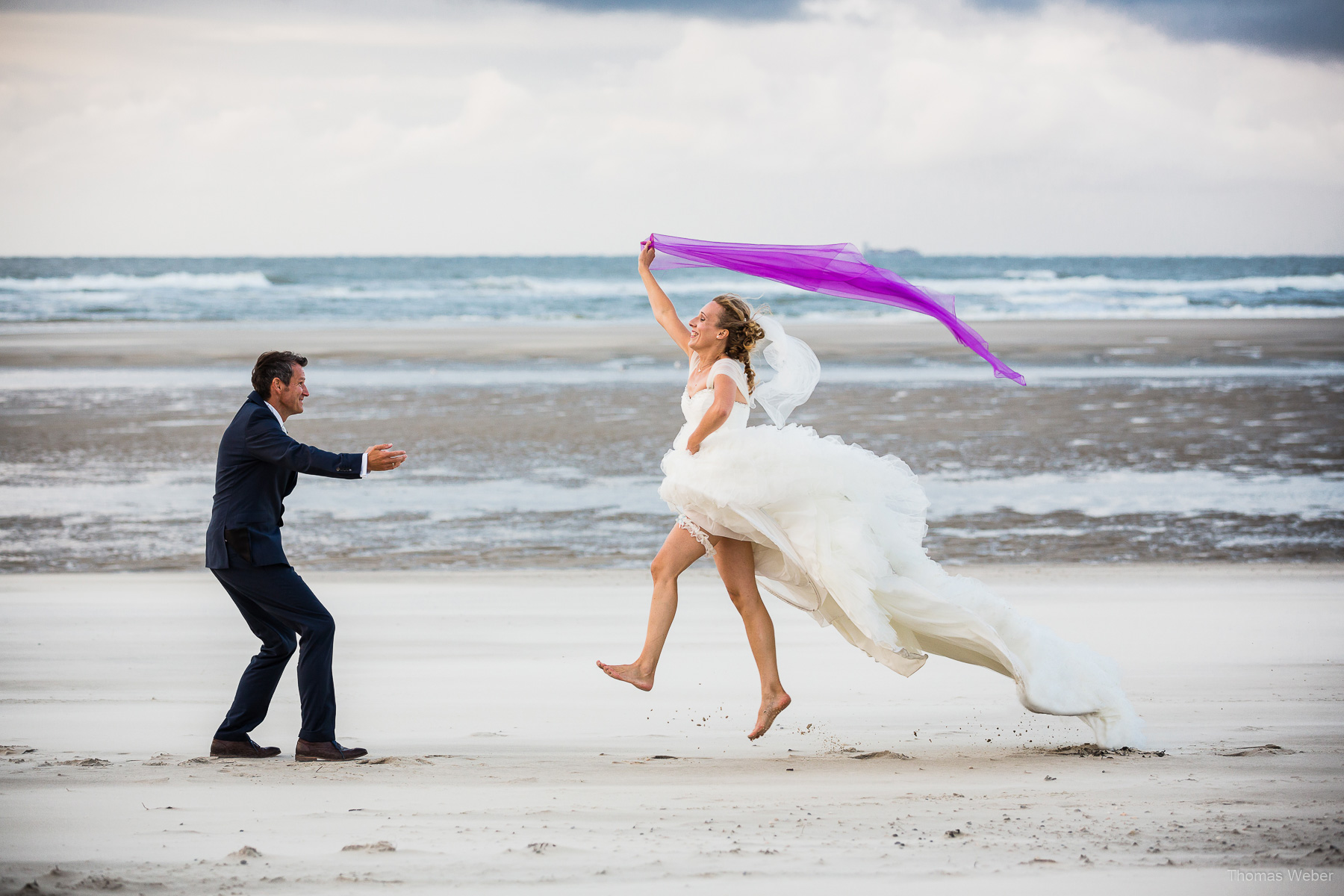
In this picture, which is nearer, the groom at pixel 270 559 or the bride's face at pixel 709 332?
the groom at pixel 270 559

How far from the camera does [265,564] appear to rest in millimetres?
4707

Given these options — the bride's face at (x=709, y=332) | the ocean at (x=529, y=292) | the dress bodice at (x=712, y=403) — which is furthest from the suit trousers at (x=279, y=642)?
the ocean at (x=529, y=292)

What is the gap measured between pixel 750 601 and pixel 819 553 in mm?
503

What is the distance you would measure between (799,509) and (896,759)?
43.6 inches

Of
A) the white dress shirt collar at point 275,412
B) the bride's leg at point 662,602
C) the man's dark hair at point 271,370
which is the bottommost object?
the bride's leg at point 662,602

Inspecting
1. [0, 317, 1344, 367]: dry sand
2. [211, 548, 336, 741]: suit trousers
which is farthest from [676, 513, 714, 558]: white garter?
[0, 317, 1344, 367]: dry sand

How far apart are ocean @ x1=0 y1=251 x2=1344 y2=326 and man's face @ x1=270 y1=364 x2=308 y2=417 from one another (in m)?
32.4

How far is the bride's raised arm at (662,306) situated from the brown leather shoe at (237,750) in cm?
256

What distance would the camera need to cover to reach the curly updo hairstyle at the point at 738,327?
5191 millimetres

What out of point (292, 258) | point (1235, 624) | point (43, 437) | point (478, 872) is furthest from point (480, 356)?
point (292, 258)

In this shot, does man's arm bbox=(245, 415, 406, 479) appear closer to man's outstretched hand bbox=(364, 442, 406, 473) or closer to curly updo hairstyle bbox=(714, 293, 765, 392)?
man's outstretched hand bbox=(364, 442, 406, 473)

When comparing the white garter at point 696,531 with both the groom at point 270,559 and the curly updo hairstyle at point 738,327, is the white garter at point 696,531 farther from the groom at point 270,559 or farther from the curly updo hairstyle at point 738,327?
the groom at point 270,559

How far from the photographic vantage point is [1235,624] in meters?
7.12

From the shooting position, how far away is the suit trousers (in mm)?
4734
